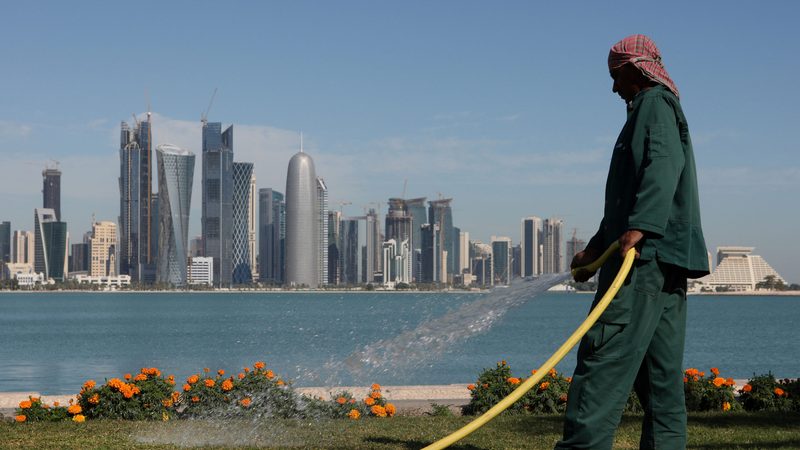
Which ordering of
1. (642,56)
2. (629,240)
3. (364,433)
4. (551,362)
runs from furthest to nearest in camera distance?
(364,433) < (642,56) < (629,240) < (551,362)

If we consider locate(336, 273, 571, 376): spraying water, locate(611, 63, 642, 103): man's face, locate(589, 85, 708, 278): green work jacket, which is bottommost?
locate(336, 273, 571, 376): spraying water

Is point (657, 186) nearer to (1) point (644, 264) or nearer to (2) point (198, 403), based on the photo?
(1) point (644, 264)

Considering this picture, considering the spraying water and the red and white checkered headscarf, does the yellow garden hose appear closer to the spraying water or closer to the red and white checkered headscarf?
the red and white checkered headscarf

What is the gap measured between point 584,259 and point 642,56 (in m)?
0.99

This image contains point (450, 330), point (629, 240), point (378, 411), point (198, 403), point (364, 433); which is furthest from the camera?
point (198, 403)

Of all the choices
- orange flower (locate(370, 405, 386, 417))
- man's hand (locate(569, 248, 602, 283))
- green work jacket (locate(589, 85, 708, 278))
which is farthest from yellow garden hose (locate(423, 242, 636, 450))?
orange flower (locate(370, 405, 386, 417))

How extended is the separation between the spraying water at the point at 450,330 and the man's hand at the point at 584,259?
1.73 feet

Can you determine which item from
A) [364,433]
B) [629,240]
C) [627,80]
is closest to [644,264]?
[629,240]

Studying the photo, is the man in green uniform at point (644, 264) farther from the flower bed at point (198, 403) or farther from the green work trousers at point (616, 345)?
the flower bed at point (198, 403)

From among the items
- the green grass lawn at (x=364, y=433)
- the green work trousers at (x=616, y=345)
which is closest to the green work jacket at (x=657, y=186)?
the green work trousers at (x=616, y=345)

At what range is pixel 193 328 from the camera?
71.9m

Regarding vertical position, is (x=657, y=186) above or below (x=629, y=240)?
above

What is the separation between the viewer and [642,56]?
4.52 m

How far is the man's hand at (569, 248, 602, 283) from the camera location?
4629 millimetres
